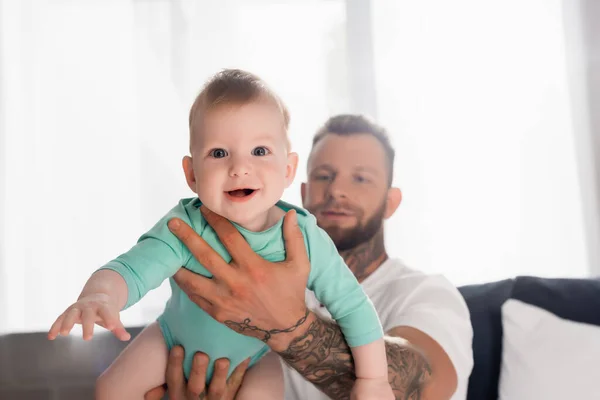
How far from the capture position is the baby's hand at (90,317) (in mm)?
857

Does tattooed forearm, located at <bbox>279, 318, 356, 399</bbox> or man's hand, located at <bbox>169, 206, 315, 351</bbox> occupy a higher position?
man's hand, located at <bbox>169, 206, 315, 351</bbox>

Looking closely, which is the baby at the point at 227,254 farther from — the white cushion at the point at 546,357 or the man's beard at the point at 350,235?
the white cushion at the point at 546,357

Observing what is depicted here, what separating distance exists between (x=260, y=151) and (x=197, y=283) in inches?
11.6

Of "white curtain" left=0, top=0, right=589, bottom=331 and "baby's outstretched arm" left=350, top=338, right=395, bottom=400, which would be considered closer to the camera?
"baby's outstretched arm" left=350, top=338, right=395, bottom=400

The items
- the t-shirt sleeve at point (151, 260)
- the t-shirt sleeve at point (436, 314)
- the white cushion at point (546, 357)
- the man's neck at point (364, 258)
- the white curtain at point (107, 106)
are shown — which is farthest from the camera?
the white curtain at point (107, 106)

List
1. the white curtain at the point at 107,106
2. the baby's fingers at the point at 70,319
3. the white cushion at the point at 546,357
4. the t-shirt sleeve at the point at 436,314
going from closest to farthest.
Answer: the baby's fingers at the point at 70,319, the t-shirt sleeve at the point at 436,314, the white cushion at the point at 546,357, the white curtain at the point at 107,106

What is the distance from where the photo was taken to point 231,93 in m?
1.16

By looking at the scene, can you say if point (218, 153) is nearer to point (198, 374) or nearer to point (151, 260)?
point (151, 260)

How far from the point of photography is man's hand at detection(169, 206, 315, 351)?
1194 millimetres

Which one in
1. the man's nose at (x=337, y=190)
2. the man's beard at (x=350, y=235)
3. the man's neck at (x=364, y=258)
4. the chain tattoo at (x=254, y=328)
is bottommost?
the chain tattoo at (x=254, y=328)

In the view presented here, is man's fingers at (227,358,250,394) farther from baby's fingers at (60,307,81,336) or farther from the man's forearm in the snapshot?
baby's fingers at (60,307,81,336)

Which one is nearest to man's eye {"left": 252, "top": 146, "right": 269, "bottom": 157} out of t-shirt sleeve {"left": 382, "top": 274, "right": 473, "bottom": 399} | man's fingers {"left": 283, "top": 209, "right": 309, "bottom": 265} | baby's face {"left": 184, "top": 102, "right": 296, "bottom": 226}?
baby's face {"left": 184, "top": 102, "right": 296, "bottom": 226}

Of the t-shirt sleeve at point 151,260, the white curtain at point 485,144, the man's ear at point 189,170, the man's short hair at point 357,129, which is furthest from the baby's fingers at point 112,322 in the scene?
the white curtain at point 485,144

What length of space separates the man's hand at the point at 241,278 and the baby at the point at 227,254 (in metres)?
0.03
